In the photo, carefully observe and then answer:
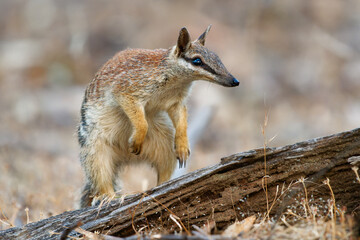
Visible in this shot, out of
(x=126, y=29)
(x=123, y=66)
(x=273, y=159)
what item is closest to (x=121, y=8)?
(x=126, y=29)

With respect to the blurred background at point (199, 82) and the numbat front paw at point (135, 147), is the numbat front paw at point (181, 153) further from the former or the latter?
the blurred background at point (199, 82)

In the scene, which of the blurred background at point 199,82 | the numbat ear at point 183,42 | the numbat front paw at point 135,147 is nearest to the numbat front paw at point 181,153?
the numbat front paw at point 135,147

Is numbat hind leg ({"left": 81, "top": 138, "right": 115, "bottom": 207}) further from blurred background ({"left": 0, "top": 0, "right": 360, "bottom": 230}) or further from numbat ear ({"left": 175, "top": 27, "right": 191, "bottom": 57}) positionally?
numbat ear ({"left": 175, "top": 27, "right": 191, "bottom": 57})

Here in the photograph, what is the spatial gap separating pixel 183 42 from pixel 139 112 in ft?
3.43

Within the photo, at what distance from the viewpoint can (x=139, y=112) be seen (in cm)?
558

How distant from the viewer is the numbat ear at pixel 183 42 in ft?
17.6

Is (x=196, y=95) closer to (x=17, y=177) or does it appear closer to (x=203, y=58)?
(x=17, y=177)

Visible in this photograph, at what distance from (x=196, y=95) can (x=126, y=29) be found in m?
6.64

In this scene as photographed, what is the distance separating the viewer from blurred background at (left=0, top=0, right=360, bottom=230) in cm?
934

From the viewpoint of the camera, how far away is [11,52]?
17.2 meters

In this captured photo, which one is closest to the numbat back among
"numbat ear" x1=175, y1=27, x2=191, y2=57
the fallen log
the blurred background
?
"numbat ear" x1=175, y1=27, x2=191, y2=57

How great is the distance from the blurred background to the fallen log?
239cm

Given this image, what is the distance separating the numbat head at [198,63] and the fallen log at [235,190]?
4.69 ft

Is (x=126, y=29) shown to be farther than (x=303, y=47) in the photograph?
Yes
